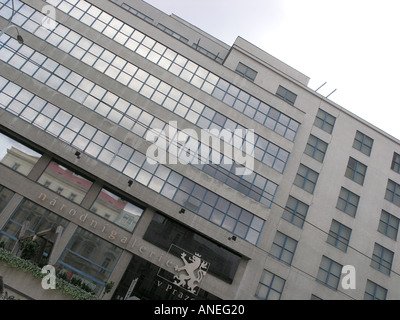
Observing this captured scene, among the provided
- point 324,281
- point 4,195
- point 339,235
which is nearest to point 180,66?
point 4,195

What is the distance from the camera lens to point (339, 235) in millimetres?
28656

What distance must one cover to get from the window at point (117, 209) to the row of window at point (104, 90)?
6.92 metres

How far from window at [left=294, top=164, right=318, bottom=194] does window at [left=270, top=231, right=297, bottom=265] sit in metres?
5.49

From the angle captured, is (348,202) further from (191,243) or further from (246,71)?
(246,71)

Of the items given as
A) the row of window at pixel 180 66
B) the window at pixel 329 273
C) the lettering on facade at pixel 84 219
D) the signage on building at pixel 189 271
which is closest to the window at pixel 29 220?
the lettering on facade at pixel 84 219

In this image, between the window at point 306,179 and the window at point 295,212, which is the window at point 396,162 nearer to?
the window at point 306,179

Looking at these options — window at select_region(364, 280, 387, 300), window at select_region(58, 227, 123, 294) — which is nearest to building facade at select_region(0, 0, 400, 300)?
window at select_region(58, 227, 123, 294)

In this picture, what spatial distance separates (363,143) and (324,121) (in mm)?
5243

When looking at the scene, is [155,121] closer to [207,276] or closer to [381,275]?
[207,276]

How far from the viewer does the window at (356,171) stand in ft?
103

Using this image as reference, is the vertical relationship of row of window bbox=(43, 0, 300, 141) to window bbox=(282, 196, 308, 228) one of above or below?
above

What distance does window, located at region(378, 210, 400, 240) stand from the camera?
1195 inches

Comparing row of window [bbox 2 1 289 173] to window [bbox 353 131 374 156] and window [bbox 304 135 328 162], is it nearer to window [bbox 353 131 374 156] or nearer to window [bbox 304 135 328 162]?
window [bbox 304 135 328 162]

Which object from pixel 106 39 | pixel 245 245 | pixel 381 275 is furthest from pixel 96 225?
pixel 381 275
